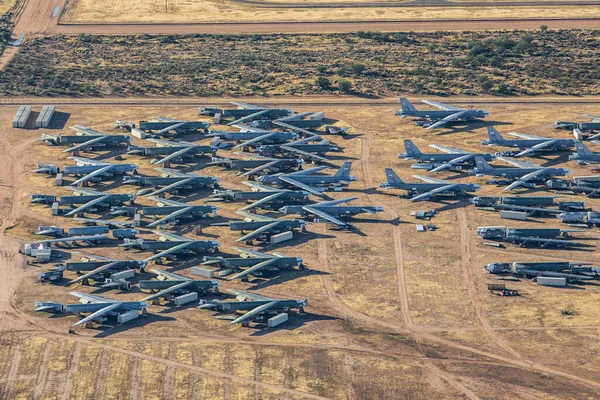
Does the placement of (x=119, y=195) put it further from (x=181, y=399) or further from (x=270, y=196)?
(x=181, y=399)

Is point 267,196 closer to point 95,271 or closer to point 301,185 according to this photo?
point 301,185

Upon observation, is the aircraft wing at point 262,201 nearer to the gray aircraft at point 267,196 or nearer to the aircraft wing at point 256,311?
the gray aircraft at point 267,196

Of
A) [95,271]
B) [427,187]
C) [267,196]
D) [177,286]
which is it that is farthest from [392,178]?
[95,271]

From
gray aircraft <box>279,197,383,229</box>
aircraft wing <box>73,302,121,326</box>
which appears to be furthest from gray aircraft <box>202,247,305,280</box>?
aircraft wing <box>73,302,121,326</box>

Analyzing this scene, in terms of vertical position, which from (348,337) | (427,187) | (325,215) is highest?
(325,215)

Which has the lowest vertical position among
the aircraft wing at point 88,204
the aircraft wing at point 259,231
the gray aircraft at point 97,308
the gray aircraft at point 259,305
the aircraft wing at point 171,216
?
the gray aircraft at point 259,305

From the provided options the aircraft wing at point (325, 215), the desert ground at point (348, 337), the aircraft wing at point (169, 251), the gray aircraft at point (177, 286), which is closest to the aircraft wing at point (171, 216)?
Answer: the desert ground at point (348, 337)
